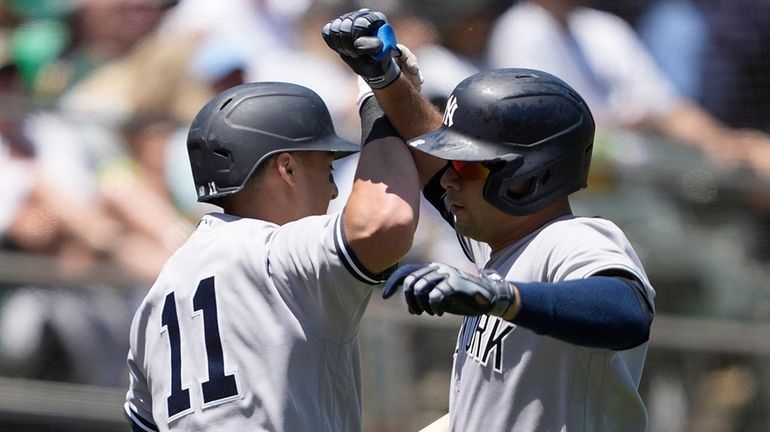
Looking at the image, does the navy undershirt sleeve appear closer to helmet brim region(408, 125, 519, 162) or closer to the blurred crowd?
helmet brim region(408, 125, 519, 162)

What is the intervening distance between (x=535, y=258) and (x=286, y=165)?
2.46 feet

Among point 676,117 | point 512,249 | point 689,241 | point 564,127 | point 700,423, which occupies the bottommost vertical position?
point 700,423

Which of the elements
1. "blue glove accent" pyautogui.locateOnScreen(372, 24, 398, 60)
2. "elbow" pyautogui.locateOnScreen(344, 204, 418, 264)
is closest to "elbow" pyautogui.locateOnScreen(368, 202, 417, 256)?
"elbow" pyautogui.locateOnScreen(344, 204, 418, 264)

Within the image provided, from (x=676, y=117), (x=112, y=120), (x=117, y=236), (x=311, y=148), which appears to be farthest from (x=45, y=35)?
(x=311, y=148)

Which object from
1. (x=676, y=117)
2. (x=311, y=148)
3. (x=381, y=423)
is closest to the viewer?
(x=311, y=148)

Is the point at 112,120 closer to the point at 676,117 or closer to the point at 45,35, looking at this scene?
the point at 45,35

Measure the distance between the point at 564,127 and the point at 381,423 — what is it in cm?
311

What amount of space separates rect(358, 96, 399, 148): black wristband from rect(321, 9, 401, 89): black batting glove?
15cm

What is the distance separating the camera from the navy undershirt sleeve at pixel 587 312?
2.38 meters

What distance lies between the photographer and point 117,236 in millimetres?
5801

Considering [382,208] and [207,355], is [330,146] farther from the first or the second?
[207,355]

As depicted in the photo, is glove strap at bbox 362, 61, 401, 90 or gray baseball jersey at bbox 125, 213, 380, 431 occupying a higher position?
glove strap at bbox 362, 61, 401, 90

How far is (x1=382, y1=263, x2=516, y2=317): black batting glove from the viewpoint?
2273 mm

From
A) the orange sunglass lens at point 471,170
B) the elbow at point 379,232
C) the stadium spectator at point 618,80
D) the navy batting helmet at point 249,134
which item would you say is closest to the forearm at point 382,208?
the elbow at point 379,232
